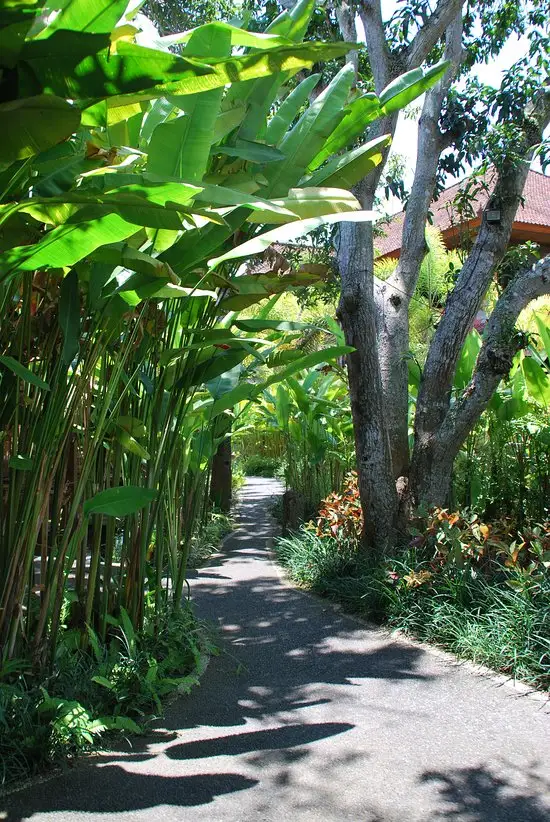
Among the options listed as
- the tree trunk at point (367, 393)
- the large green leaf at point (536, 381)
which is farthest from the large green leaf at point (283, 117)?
the large green leaf at point (536, 381)

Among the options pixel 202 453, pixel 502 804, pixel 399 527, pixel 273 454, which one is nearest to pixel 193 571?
pixel 399 527

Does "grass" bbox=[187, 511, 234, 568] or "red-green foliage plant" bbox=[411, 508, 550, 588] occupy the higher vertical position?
"red-green foliage plant" bbox=[411, 508, 550, 588]

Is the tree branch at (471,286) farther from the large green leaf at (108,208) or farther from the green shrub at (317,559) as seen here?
the large green leaf at (108,208)

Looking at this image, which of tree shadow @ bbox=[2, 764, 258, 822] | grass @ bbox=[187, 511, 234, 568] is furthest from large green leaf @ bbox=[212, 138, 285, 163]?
grass @ bbox=[187, 511, 234, 568]

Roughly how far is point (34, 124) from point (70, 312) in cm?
76

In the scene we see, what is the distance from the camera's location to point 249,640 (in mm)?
4254

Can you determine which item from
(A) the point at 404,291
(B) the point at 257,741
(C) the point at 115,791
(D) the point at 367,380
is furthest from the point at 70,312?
(A) the point at 404,291

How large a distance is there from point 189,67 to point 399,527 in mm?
4221

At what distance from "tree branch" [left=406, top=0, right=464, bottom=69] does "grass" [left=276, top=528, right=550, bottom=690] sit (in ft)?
12.6

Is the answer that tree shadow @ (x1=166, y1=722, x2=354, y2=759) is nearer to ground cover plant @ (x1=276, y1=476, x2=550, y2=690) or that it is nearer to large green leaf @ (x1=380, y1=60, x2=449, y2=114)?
ground cover plant @ (x1=276, y1=476, x2=550, y2=690)

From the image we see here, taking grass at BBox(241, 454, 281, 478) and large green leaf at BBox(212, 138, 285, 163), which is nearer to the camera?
large green leaf at BBox(212, 138, 285, 163)

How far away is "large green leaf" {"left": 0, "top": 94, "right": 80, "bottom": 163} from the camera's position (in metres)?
1.70

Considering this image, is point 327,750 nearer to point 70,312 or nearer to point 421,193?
point 70,312

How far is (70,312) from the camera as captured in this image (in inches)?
95.5
